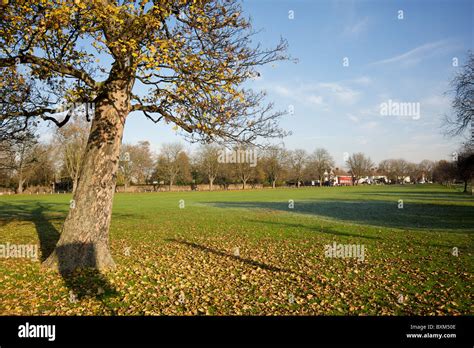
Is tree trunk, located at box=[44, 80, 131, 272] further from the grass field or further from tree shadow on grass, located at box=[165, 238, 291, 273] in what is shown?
tree shadow on grass, located at box=[165, 238, 291, 273]

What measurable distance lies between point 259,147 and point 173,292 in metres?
6.11

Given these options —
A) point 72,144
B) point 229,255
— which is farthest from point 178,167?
point 229,255

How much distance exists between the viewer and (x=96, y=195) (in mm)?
8969

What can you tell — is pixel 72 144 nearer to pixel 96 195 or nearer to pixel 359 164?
pixel 96 195

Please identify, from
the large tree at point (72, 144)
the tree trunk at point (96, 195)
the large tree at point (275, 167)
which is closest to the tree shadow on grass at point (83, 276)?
the tree trunk at point (96, 195)

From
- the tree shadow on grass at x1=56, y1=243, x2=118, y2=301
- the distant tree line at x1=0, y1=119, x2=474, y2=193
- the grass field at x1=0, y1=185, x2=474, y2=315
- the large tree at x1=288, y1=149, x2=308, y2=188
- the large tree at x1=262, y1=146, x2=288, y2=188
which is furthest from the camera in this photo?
the large tree at x1=288, y1=149, x2=308, y2=188

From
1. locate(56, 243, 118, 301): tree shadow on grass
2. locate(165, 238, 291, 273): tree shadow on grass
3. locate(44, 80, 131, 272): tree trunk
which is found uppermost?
locate(44, 80, 131, 272): tree trunk

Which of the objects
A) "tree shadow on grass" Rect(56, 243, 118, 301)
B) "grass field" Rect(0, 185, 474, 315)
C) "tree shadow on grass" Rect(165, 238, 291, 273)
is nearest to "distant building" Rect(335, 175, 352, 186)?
"grass field" Rect(0, 185, 474, 315)

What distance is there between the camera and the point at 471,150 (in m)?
37.7

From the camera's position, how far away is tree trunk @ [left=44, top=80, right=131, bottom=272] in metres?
8.88

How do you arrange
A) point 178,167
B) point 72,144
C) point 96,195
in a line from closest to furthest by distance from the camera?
1. point 96,195
2. point 72,144
3. point 178,167

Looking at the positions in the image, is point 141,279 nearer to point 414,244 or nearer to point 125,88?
point 125,88

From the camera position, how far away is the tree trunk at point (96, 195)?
8.88 metres

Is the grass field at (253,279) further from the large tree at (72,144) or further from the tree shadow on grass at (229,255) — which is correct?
the large tree at (72,144)
